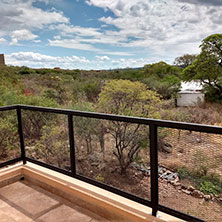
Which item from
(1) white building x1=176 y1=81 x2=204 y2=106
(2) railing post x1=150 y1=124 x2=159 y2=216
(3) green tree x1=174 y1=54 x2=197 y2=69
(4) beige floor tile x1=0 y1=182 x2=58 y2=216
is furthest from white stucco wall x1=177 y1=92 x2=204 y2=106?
(2) railing post x1=150 y1=124 x2=159 y2=216

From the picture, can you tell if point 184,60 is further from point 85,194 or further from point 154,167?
point 154,167

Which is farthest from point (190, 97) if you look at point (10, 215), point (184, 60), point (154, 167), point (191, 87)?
point (10, 215)

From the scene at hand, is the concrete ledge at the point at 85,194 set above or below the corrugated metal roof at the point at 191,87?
below

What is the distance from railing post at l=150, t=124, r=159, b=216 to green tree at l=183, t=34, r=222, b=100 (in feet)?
39.8

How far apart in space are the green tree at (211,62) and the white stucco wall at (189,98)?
2.49 feet

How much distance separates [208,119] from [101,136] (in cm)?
785

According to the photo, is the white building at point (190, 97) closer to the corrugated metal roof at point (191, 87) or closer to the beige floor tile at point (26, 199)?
the corrugated metal roof at point (191, 87)

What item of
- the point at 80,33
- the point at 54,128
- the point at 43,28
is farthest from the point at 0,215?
the point at 80,33

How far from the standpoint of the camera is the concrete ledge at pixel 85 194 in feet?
6.19

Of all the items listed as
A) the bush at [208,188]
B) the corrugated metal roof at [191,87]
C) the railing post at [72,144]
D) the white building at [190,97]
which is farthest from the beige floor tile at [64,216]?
the corrugated metal roof at [191,87]

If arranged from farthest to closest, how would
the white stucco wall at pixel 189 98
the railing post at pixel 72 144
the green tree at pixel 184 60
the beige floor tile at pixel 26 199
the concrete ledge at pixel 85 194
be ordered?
the green tree at pixel 184 60 < the white stucco wall at pixel 189 98 < the railing post at pixel 72 144 < the beige floor tile at pixel 26 199 < the concrete ledge at pixel 85 194

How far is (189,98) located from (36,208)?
40.9 feet

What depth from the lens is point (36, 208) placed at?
2.23 metres

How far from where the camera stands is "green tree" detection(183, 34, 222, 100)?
491 inches
